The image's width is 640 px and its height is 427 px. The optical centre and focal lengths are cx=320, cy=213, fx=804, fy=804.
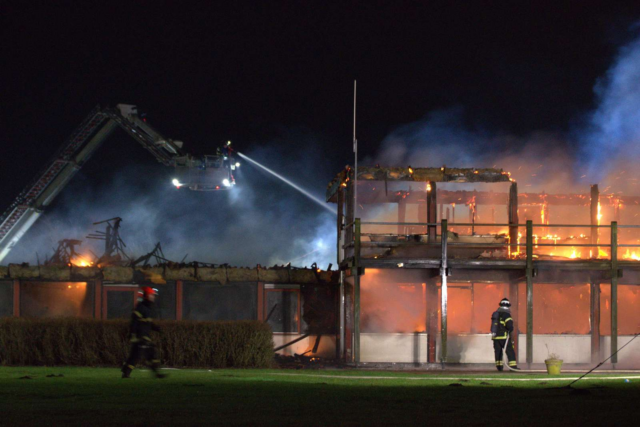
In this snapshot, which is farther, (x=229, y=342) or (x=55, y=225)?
(x=55, y=225)

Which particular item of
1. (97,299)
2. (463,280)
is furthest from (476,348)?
(97,299)

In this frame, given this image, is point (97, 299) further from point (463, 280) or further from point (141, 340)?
point (141, 340)

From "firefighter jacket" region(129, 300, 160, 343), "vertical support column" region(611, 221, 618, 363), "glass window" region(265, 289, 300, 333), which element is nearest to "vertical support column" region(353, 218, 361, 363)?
"glass window" region(265, 289, 300, 333)

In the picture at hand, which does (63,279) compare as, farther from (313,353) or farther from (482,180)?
(482,180)

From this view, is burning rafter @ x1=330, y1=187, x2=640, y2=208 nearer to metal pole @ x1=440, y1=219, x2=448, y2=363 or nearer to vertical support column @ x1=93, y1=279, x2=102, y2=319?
metal pole @ x1=440, y1=219, x2=448, y2=363

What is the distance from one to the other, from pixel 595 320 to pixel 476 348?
11.2ft

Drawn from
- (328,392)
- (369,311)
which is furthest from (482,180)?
(328,392)

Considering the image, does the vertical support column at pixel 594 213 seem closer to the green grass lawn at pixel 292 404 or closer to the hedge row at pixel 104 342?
the hedge row at pixel 104 342

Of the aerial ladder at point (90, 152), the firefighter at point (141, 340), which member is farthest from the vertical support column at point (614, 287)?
the aerial ladder at point (90, 152)

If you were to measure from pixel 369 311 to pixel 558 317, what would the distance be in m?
6.10

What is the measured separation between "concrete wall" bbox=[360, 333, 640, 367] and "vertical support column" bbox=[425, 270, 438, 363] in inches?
4.4

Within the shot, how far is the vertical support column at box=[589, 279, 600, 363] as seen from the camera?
2206 centimetres

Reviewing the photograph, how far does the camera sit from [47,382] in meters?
12.5

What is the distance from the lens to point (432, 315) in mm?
22156
